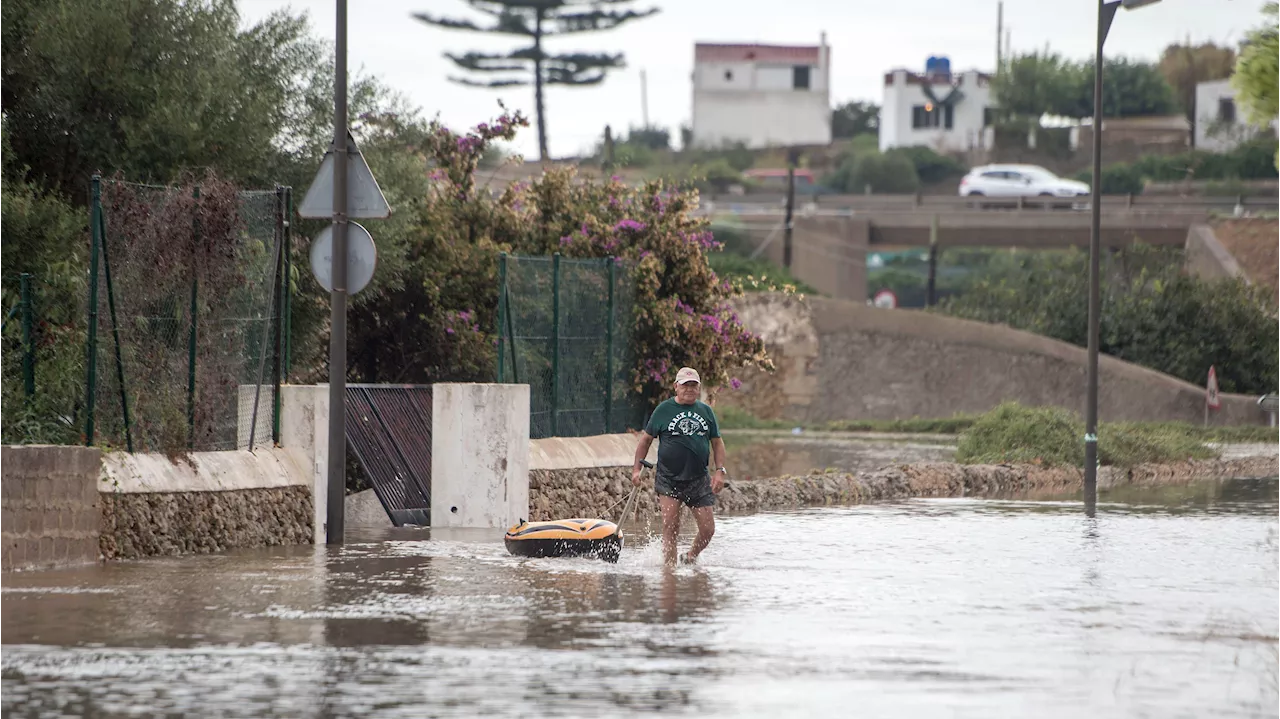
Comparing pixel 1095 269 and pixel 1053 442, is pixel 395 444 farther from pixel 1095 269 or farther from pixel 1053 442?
pixel 1053 442

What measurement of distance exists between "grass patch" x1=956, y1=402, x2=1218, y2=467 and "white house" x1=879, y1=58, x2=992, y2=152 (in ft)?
303

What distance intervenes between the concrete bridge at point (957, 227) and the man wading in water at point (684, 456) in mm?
50050

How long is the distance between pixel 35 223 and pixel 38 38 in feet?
7.54

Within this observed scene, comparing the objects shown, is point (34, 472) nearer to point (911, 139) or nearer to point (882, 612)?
point (882, 612)

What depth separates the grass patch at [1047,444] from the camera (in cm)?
2972

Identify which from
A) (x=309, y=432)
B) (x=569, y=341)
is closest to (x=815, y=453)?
(x=569, y=341)

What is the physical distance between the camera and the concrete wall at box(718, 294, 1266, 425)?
46.8 metres

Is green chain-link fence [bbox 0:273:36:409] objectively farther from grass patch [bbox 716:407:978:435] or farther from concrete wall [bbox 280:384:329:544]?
grass patch [bbox 716:407:978:435]

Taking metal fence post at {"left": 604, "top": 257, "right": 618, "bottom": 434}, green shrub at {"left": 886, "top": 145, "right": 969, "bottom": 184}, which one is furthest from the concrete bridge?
green shrub at {"left": 886, "top": 145, "right": 969, "bottom": 184}

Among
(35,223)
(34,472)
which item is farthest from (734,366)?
(34,472)

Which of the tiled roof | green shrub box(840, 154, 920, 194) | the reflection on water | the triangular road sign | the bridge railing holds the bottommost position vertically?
the reflection on water

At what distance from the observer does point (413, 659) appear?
9742 mm

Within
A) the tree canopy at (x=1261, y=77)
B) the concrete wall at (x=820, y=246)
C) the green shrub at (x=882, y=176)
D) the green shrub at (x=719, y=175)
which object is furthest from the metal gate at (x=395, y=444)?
the green shrub at (x=882, y=176)

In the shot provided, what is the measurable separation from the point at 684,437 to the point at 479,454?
13.1 ft
